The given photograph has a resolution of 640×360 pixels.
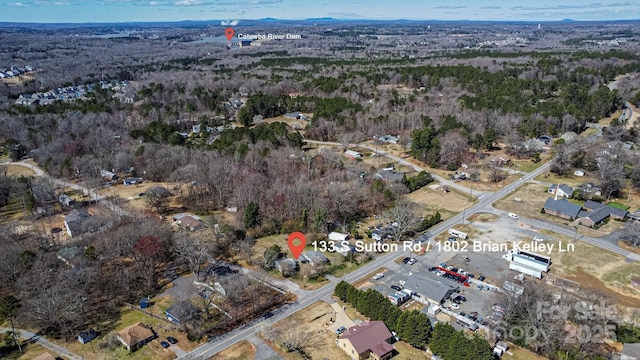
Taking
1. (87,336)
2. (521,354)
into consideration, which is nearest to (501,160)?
(521,354)

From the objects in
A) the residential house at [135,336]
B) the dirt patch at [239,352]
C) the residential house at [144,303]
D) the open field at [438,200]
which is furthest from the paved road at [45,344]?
the open field at [438,200]

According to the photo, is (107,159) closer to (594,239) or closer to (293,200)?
(293,200)

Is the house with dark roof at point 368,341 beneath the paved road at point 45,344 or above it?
above

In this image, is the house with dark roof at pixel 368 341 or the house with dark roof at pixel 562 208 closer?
the house with dark roof at pixel 368 341

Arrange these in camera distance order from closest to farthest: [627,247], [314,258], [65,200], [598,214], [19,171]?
[314,258] < [627,247] < [598,214] < [65,200] < [19,171]

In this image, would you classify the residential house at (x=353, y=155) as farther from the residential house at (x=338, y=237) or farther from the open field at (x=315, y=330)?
the open field at (x=315, y=330)

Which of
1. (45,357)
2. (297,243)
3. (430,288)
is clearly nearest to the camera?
(45,357)

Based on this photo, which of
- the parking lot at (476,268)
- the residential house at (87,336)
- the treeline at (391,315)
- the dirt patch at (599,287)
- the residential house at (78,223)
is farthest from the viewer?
the residential house at (78,223)

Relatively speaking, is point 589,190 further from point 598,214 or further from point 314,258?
point 314,258

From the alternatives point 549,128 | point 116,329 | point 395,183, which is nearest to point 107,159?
point 116,329
